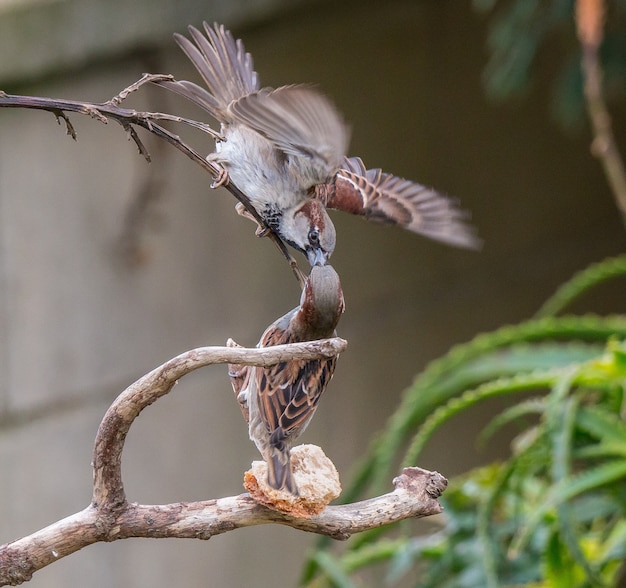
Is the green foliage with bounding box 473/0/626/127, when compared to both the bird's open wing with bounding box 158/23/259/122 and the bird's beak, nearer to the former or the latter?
the bird's open wing with bounding box 158/23/259/122

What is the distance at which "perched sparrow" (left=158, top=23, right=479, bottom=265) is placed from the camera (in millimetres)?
1041

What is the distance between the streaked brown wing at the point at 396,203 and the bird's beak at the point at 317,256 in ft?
0.60

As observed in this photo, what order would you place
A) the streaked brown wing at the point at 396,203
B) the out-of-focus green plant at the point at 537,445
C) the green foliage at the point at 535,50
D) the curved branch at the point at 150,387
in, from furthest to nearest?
1. the green foliage at the point at 535,50
2. the out-of-focus green plant at the point at 537,445
3. the streaked brown wing at the point at 396,203
4. the curved branch at the point at 150,387

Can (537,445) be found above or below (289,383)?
above

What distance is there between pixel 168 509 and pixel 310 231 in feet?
1.49

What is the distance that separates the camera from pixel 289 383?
1216mm

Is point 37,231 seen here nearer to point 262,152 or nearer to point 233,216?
point 233,216

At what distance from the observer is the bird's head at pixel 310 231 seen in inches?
48.3

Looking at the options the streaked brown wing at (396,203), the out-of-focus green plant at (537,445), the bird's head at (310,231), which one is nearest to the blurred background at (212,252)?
the out-of-focus green plant at (537,445)

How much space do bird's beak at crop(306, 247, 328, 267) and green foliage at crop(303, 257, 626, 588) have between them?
2.55 feet

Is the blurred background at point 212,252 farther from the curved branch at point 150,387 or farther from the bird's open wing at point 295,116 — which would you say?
the curved branch at point 150,387

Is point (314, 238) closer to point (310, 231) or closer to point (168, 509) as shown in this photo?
point (310, 231)

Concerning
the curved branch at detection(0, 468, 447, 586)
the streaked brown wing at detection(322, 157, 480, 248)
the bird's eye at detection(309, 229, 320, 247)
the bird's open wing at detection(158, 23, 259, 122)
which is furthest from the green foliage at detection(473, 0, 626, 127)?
the curved branch at detection(0, 468, 447, 586)

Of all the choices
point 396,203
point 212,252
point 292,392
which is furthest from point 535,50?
point 292,392
